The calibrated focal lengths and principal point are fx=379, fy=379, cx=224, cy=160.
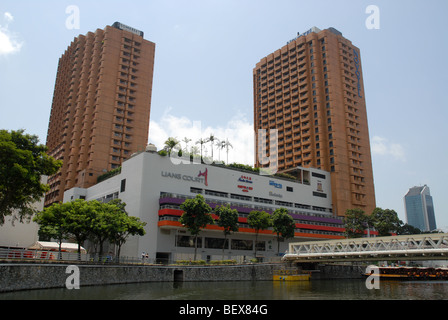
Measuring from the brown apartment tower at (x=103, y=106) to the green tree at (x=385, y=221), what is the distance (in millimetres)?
64407

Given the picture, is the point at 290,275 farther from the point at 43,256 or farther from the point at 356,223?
the point at 43,256

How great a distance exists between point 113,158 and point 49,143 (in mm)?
43873

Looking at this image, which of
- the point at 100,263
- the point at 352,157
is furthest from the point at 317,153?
the point at 100,263

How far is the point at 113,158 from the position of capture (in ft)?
348

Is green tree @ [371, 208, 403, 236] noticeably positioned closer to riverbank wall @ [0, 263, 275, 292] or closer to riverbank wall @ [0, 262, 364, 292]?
riverbank wall @ [0, 262, 364, 292]

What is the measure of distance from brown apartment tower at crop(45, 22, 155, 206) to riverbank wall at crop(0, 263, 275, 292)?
51372 millimetres

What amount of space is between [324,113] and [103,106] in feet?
211

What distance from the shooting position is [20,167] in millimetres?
40031

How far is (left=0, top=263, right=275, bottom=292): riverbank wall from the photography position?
37594 mm

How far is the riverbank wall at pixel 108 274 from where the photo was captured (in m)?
37.6

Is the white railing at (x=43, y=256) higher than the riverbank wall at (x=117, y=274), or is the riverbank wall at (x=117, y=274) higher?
the white railing at (x=43, y=256)

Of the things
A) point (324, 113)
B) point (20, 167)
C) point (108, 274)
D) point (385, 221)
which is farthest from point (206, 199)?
point (324, 113)

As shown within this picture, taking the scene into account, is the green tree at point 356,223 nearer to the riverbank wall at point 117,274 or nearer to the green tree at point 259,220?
the riverbank wall at point 117,274

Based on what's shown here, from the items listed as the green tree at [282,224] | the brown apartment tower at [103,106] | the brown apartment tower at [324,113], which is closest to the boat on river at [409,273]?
the green tree at [282,224]
